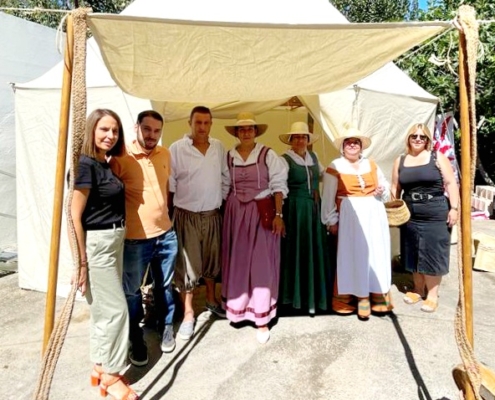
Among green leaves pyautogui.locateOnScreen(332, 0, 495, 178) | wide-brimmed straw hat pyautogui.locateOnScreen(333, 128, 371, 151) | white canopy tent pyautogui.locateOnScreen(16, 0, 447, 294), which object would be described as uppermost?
green leaves pyautogui.locateOnScreen(332, 0, 495, 178)

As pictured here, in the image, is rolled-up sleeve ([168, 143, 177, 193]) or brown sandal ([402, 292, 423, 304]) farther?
brown sandal ([402, 292, 423, 304])

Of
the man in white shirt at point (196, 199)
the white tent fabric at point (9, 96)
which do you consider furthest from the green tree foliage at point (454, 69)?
the white tent fabric at point (9, 96)

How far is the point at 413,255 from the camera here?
130 inches

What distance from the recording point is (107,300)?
1947 mm

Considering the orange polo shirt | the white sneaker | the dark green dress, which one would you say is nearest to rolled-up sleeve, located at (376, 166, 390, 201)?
the dark green dress

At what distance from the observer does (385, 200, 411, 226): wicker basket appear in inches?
118

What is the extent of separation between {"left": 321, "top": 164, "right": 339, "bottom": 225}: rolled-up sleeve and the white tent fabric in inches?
163

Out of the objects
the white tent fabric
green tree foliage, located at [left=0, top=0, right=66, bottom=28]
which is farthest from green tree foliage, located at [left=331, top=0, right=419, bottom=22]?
the white tent fabric

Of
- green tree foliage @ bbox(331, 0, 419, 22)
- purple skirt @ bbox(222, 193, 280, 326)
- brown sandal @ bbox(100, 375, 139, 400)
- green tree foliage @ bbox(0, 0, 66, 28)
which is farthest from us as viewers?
green tree foliage @ bbox(331, 0, 419, 22)

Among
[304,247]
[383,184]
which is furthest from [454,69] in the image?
[304,247]

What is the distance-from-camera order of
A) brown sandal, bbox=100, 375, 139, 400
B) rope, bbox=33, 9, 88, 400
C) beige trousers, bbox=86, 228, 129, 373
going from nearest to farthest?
rope, bbox=33, 9, 88, 400, beige trousers, bbox=86, 228, 129, 373, brown sandal, bbox=100, 375, 139, 400

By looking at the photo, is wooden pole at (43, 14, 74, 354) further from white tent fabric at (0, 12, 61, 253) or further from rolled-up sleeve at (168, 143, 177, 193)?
white tent fabric at (0, 12, 61, 253)

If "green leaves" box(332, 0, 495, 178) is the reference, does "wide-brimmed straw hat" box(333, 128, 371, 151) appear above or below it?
below

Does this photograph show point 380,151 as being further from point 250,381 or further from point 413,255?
point 250,381
